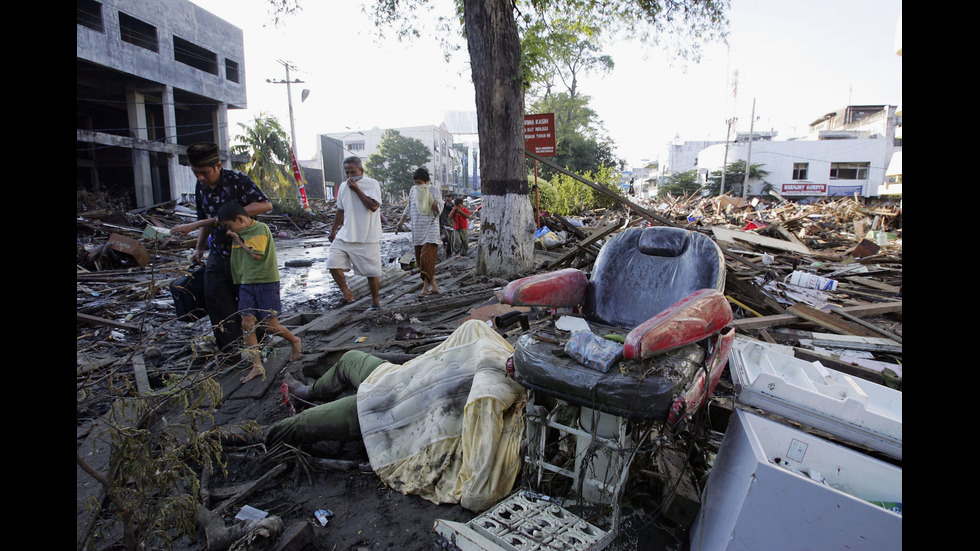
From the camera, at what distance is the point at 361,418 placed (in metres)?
2.76

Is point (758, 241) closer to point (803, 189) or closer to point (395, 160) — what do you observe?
point (803, 189)

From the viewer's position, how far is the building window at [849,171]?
40156 millimetres

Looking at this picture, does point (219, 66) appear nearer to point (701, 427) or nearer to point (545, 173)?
point (545, 173)

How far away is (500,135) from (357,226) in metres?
2.94

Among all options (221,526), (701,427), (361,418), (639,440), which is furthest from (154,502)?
(701,427)

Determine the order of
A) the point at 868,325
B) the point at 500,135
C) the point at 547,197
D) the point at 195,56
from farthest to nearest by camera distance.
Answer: the point at 195,56, the point at 547,197, the point at 500,135, the point at 868,325

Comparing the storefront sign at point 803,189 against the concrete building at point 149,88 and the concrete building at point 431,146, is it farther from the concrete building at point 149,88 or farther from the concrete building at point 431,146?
the concrete building at point 149,88

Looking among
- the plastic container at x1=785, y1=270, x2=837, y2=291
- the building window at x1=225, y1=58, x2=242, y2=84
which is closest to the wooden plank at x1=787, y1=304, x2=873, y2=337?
the plastic container at x1=785, y1=270, x2=837, y2=291

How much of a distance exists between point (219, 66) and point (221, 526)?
88.4 feet

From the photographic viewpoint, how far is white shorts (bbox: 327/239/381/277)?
5559mm

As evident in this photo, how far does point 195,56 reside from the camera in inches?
877

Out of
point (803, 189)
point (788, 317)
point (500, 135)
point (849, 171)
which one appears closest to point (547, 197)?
point (500, 135)

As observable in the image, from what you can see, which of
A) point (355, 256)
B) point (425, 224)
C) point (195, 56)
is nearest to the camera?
point (355, 256)
